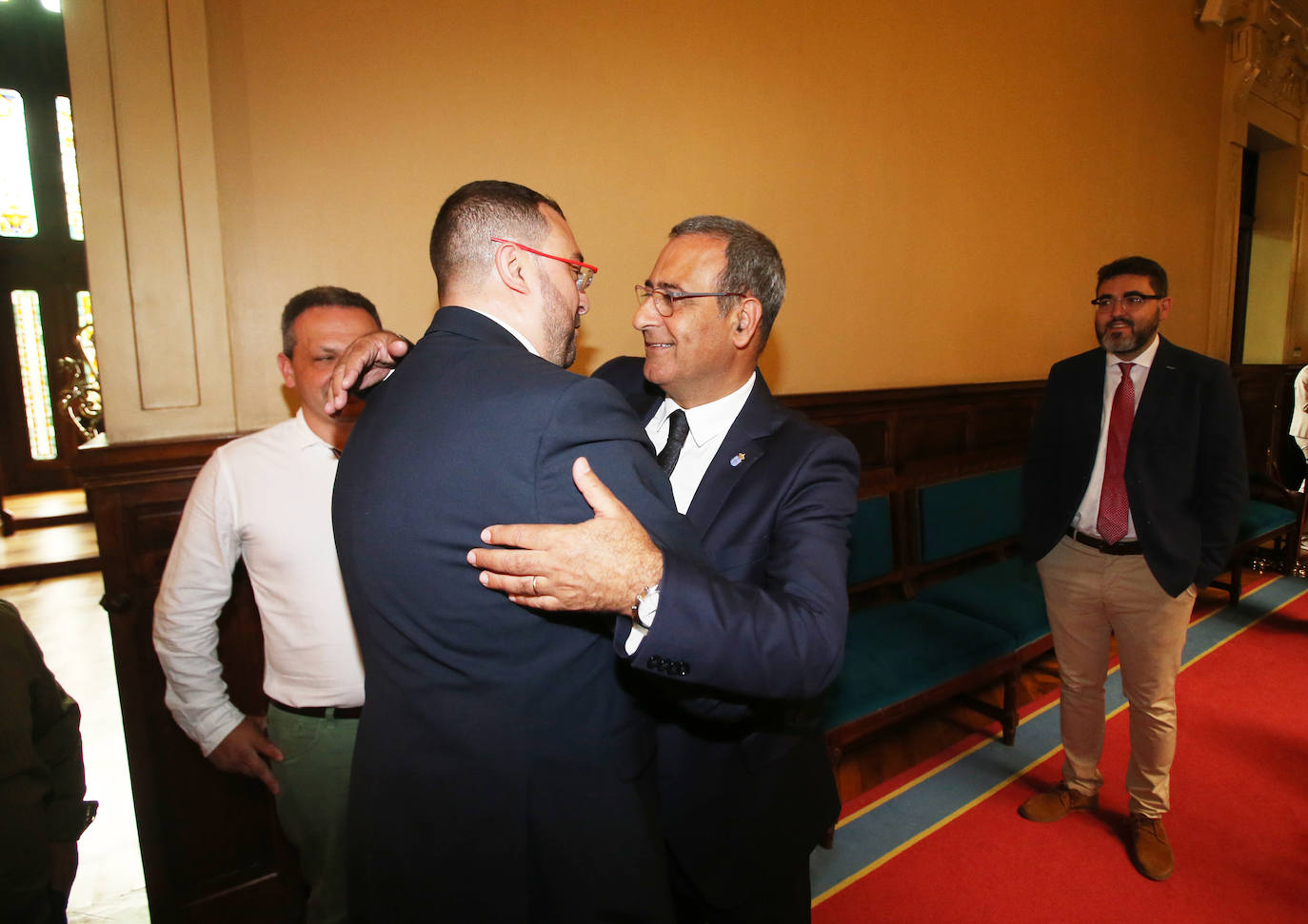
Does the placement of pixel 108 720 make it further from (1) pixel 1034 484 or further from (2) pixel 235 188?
(1) pixel 1034 484

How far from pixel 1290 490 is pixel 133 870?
25.2 feet

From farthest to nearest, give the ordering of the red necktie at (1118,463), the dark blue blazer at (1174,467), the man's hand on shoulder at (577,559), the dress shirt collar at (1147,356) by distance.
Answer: the dress shirt collar at (1147,356)
the red necktie at (1118,463)
the dark blue blazer at (1174,467)
the man's hand on shoulder at (577,559)

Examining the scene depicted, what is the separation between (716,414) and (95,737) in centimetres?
408

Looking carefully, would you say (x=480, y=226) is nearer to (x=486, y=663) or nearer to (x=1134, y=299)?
(x=486, y=663)

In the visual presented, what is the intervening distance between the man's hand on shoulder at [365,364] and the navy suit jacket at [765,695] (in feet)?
2.50

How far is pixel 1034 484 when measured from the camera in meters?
2.83

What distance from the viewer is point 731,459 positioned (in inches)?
60.3

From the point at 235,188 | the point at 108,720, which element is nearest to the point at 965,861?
the point at 235,188

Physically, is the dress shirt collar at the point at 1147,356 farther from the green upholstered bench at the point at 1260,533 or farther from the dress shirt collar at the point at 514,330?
the green upholstered bench at the point at 1260,533

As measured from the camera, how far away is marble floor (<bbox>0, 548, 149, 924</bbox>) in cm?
250

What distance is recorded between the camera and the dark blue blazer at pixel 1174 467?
2.44m

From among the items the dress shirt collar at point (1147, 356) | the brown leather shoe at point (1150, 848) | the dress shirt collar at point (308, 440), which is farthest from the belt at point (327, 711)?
the dress shirt collar at point (1147, 356)

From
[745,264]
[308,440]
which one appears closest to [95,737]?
[308,440]

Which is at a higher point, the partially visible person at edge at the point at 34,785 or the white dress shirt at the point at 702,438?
the white dress shirt at the point at 702,438
